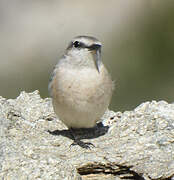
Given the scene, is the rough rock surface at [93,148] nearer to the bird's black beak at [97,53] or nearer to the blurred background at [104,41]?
the bird's black beak at [97,53]

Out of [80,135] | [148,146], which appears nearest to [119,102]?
[80,135]

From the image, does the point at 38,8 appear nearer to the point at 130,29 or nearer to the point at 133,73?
the point at 130,29

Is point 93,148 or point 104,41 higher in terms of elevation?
point 104,41

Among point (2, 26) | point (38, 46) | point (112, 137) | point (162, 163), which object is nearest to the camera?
point (162, 163)

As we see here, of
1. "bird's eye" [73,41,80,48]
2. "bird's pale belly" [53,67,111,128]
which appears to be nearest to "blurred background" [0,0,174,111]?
"bird's eye" [73,41,80,48]

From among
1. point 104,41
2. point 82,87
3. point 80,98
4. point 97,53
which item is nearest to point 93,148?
point 80,98

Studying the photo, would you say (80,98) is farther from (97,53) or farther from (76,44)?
(76,44)

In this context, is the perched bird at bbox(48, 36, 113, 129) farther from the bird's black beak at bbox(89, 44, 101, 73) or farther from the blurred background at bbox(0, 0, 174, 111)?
the blurred background at bbox(0, 0, 174, 111)
